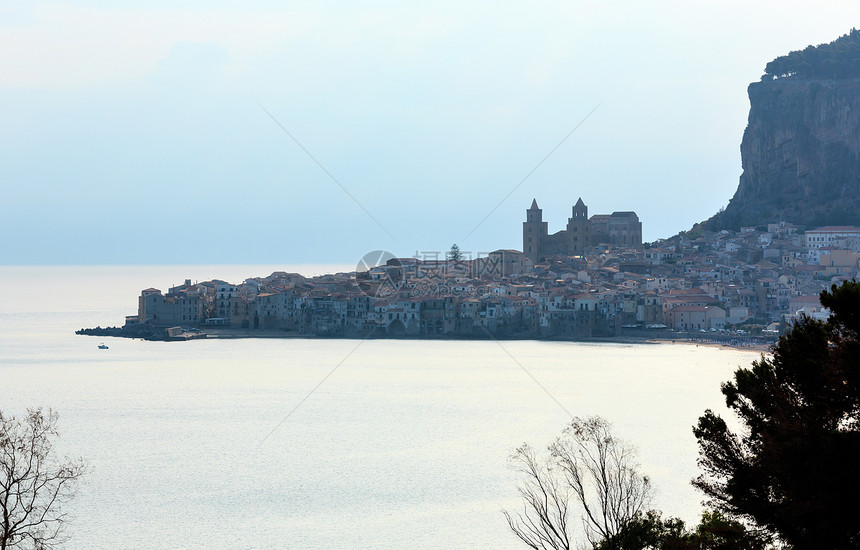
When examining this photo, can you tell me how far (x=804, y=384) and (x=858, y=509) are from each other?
4.80 ft

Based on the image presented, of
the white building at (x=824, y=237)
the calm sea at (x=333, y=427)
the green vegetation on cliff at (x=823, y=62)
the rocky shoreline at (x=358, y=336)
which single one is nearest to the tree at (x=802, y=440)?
the calm sea at (x=333, y=427)

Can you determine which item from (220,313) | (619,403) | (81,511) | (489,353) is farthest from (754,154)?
(81,511)

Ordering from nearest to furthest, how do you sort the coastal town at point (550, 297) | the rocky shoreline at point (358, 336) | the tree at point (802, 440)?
1. the tree at point (802, 440)
2. the rocky shoreline at point (358, 336)
3. the coastal town at point (550, 297)

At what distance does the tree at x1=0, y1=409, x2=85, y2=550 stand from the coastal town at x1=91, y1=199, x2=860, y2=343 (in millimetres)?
32418

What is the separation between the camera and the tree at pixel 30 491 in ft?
25.5

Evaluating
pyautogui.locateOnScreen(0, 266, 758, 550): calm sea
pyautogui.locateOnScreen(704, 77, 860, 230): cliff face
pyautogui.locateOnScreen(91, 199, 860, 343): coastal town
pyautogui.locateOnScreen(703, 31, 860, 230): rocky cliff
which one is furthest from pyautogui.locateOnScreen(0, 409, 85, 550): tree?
pyautogui.locateOnScreen(703, 31, 860, 230): rocky cliff

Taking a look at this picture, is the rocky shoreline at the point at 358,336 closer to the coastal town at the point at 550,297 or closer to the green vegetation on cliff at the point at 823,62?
the coastal town at the point at 550,297

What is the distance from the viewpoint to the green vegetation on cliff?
70438 millimetres

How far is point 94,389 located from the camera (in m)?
33.4

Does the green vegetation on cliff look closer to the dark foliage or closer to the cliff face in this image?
the cliff face

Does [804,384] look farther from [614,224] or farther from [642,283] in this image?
[614,224]

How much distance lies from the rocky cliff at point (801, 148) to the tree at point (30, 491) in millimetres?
57735

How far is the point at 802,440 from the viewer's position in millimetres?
6344

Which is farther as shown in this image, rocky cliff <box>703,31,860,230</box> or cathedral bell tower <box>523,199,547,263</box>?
cathedral bell tower <box>523,199,547,263</box>
